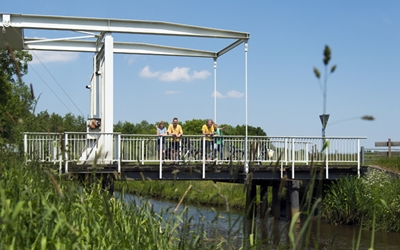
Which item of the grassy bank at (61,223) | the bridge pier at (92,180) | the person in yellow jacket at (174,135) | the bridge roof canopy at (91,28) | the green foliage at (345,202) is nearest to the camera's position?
the grassy bank at (61,223)

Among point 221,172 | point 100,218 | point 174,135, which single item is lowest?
point 221,172

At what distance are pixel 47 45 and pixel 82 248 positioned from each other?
18.0 metres

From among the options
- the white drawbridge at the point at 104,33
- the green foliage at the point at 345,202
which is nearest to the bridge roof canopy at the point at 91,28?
the white drawbridge at the point at 104,33

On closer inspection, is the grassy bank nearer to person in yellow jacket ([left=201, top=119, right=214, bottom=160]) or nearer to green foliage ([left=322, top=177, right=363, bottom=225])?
person in yellow jacket ([left=201, top=119, right=214, bottom=160])

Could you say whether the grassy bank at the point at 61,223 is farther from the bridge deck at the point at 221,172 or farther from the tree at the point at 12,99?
the bridge deck at the point at 221,172

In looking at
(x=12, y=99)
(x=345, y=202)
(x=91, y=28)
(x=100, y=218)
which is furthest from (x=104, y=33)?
(x=12, y=99)

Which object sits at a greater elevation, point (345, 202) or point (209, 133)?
point (209, 133)

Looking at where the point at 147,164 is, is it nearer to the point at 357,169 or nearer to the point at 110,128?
the point at 110,128

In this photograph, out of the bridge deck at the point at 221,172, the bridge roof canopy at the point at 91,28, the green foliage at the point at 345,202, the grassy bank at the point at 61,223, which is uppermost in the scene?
the bridge roof canopy at the point at 91,28

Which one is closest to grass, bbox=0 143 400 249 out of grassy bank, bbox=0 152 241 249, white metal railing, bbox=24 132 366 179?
grassy bank, bbox=0 152 241 249

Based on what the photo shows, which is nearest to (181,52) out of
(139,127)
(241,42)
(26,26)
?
(241,42)

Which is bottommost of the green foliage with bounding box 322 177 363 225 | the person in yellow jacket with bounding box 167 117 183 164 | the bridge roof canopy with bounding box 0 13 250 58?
the green foliage with bounding box 322 177 363 225

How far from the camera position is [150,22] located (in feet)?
60.8

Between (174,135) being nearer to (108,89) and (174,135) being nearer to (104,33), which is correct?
(108,89)
